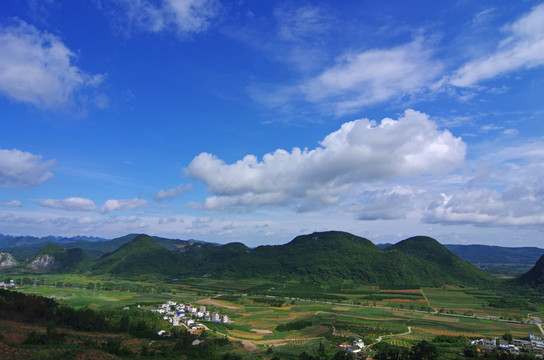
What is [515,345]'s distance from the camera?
55562 millimetres

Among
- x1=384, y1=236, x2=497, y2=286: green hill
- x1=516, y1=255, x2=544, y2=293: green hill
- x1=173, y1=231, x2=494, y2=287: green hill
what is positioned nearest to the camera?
x1=516, y1=255, x2=544, y2=293: green hill

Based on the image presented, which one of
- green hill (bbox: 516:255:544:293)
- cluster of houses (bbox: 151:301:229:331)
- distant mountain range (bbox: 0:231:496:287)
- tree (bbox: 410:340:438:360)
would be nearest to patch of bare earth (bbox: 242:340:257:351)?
cluster of houses (bbox: 151:301:229:331)

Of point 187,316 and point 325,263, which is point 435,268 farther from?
point 187,316

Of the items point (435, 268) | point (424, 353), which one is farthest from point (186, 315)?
point (435, 268)

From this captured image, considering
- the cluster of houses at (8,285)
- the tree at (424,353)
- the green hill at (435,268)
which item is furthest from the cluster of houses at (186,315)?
the green hill at (435,268)

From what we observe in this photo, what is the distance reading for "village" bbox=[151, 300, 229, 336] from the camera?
2586 inches

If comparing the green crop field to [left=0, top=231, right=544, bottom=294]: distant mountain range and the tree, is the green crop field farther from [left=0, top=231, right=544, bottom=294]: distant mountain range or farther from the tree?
[left=0, top=231, right=544, bottom=294]: distant mountain range

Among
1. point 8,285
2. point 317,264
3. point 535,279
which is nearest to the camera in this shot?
point 8,285

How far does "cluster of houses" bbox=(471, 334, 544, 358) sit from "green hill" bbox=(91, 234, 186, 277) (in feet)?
478

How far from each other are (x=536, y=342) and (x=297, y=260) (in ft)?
382

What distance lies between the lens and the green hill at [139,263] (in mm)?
173250

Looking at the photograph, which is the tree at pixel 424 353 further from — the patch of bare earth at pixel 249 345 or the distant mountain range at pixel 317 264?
the distant mountain range at pixel 317 264

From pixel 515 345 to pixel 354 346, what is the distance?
26689 millimetres

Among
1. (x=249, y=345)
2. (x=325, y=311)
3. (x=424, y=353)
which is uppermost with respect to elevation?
(x=424, y=353)
